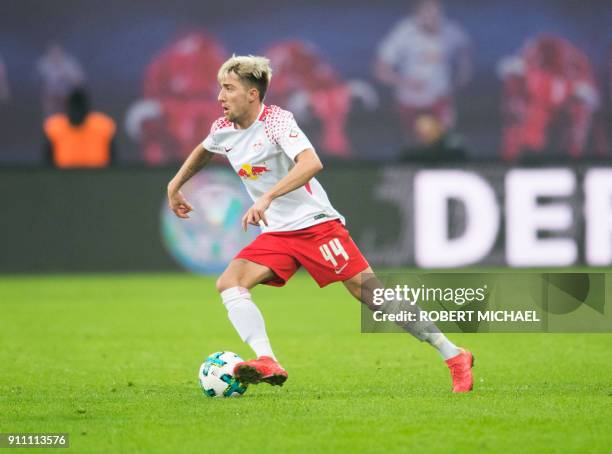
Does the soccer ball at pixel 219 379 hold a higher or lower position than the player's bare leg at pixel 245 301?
lower

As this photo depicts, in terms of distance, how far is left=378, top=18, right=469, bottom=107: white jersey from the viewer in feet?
63.7

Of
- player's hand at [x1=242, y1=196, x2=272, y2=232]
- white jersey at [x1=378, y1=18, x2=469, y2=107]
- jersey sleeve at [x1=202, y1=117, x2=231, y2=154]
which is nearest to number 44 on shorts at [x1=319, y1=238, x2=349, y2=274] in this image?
player's hand at [x1=242, y1=196, x2=272, y2=232]

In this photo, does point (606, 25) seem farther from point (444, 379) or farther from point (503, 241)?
point (444, 379)

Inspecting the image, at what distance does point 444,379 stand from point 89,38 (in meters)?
12.5

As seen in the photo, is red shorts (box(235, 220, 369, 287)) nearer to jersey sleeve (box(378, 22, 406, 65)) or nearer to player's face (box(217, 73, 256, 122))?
player's face (box(217, 73, 256, 122))

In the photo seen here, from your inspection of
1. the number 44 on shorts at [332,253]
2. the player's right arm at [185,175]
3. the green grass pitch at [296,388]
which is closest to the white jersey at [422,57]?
the green grass pitch at [296,388]

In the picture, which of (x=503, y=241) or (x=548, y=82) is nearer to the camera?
(x=503, y=241)

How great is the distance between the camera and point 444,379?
8.30m

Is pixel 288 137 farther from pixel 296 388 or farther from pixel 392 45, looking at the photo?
pixel 392 45

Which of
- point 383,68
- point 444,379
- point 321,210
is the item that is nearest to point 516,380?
point 444,379

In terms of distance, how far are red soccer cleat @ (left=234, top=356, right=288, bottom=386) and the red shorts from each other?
1.87ft

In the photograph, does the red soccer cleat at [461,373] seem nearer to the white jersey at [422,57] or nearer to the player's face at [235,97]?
the player's face at [235,97]

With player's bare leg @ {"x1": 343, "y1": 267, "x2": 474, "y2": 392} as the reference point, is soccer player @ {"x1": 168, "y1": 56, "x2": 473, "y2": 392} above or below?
above

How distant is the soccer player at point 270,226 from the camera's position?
24.8 feet
